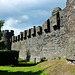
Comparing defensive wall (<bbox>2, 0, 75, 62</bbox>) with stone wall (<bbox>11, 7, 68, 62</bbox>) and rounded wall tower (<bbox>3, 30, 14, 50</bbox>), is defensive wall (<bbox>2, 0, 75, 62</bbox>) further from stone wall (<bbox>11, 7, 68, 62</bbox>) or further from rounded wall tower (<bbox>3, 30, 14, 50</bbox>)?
rounded wall tower (<bbox>3, 30, 14, 50</bbox>)

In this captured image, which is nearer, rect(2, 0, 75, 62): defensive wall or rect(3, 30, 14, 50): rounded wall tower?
rect(2, 0, 75, 62): defensive wall

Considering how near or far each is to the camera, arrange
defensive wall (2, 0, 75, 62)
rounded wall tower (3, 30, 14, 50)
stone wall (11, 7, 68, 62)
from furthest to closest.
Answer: rounded wall tower (3, 30, 14, 50), stone wall (11, 7, 68, 62), defensive wall (2, 0, 75, 62)

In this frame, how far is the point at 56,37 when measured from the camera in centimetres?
1238

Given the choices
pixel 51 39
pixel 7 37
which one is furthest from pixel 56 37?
pixel 7 37

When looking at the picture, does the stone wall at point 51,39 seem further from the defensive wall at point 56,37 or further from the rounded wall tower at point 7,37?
the rounded wall tower at point 7,37

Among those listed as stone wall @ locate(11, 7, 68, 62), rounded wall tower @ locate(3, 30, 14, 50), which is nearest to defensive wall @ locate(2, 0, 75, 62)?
stone wall @ locate(11, 7, 68, 62)

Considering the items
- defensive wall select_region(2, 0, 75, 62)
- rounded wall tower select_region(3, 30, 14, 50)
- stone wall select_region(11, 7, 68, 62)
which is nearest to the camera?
defensive wall select_region(2, 0, 75, 62)

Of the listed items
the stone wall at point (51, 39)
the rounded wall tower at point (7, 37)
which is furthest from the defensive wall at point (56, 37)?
the rounded wall tower at point (7, 37)

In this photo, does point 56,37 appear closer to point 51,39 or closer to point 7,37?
point 51,39

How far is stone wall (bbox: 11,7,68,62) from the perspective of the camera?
11.4m

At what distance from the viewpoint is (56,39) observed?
12.4 meters

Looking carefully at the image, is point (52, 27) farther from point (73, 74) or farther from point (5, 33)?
point (5, 33)

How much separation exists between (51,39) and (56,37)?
100cm

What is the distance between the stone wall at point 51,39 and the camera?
37.4 ft
